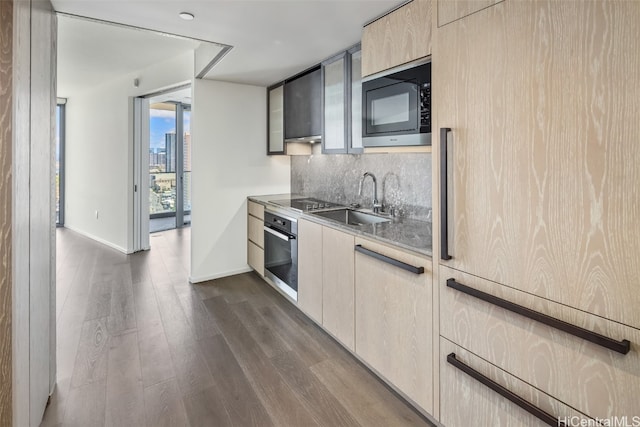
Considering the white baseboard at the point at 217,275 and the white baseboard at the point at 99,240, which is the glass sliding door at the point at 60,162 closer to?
the white baseboard at the point at 99,240

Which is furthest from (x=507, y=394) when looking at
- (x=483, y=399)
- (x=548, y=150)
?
(x=548, y=150)

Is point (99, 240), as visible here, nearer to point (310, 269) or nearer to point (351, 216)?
point (310, 269)

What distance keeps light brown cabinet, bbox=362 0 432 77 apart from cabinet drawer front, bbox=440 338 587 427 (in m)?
1.50

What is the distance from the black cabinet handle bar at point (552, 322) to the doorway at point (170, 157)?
6102 millimetres

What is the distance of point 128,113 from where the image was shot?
4.86 meters

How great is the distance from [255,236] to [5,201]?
2.70 m

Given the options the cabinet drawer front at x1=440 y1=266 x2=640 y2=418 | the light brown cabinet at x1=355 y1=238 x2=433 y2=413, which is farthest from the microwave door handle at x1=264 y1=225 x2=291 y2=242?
the cabinet drawer front at x1=440 y1=266 x2=640 y2=418

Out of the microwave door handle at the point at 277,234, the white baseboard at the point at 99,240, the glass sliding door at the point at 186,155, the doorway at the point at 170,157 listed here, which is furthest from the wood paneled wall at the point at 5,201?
the glass sliding door at the point at 186,155

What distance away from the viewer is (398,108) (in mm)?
2010

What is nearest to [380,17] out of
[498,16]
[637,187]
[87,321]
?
[498,16]

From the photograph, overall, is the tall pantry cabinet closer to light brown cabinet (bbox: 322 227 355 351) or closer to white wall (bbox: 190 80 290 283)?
light brown cabinet (bbox: 322 227 355 351)

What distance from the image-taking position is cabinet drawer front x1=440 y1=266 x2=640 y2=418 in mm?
1061

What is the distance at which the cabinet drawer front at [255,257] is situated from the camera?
12.2ft

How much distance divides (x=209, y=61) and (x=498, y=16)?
8.23ft
